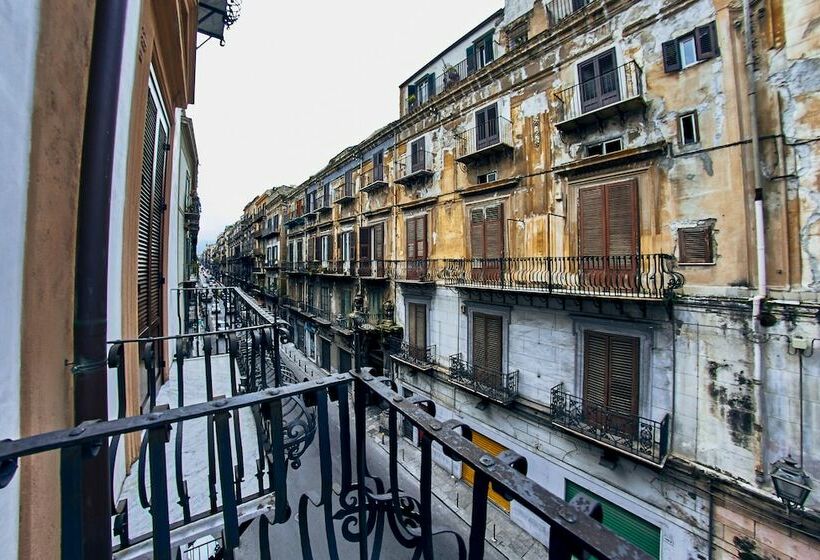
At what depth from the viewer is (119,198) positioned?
3.48 m

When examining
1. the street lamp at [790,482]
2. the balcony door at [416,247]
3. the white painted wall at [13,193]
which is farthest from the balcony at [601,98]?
the white painted wall at [13,193]

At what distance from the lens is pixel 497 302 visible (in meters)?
11.2

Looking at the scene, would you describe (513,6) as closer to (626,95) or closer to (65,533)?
(626,95)

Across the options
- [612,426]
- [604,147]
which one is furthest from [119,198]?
[612,426]

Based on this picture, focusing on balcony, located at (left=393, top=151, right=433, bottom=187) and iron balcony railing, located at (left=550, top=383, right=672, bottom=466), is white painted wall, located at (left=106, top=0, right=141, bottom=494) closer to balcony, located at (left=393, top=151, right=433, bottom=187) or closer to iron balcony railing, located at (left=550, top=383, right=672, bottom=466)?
iron balcony railing, located at (left=550, top=383, right=672, bottom=466)

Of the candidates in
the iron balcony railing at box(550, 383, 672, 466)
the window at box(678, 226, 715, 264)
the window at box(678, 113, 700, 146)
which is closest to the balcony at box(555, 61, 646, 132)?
the window at box(678, 113, 700, 146)

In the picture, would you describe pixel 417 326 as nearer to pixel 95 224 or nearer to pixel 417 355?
pixel 417 355

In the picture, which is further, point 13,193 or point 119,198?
point 119,198

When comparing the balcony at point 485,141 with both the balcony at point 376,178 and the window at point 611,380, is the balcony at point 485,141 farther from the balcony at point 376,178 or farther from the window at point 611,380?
the window at point 611,380

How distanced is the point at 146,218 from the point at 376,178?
13.6 meters

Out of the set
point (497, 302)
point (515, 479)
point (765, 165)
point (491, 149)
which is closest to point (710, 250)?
point (765, 165)

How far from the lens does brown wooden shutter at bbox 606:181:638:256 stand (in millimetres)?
8273

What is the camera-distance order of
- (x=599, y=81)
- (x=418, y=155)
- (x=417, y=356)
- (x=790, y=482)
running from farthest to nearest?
(x=418, y=155), (x=417, y=356), (x=599, y=81), (x=790, y=482)

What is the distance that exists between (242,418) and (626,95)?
10.5 metres
